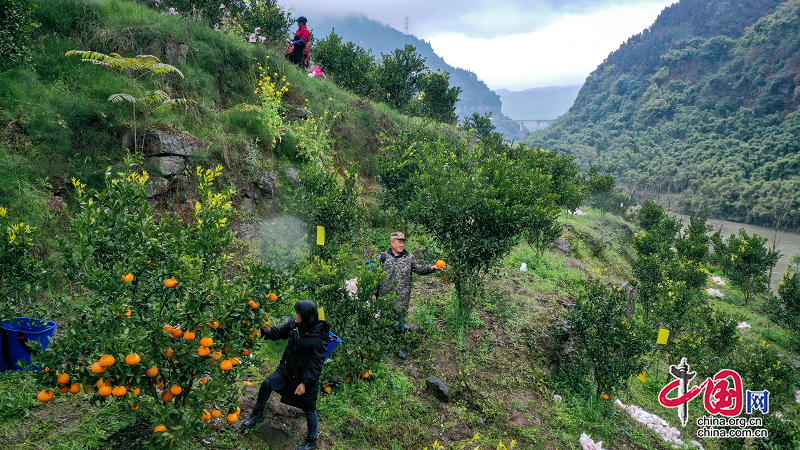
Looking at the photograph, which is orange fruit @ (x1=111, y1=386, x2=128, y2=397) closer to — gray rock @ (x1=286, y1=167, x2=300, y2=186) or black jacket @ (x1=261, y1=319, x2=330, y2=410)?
black jacket @ (x1=261, y1=319, x2=330, y2=410)

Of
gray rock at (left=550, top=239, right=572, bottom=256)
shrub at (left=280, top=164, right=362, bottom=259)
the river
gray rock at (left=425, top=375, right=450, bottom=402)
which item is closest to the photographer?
gray rock at (left=425, top=375, right=450, bottom=402)

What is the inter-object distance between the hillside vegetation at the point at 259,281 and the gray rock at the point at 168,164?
3.1 inches

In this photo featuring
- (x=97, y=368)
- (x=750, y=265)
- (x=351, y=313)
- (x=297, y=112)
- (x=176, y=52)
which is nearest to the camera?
(x=97, y=368)

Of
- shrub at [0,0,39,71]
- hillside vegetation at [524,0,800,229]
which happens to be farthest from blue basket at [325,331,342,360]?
hillside vegetation at [524,0,800,229]

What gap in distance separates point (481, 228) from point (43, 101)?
307 inches

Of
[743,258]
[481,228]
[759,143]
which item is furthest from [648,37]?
[481,228]

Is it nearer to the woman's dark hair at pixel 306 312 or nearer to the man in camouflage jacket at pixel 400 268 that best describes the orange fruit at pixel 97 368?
the woman's dark hair at pixel 306 312

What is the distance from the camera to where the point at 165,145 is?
7512 millimetres

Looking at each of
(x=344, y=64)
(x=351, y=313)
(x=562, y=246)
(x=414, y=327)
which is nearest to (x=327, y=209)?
(x=351, y=313)

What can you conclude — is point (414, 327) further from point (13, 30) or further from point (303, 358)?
point (13, 30)

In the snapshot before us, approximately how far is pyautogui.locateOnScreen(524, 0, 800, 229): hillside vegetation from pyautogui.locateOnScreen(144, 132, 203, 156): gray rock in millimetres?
31678

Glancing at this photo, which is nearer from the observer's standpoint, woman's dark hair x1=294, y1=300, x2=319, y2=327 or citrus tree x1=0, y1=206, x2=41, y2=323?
citrus tree x1=0, y1=206, x2=41, y2=323

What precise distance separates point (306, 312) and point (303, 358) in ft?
1.49

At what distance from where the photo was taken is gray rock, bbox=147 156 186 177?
7.34 meters
